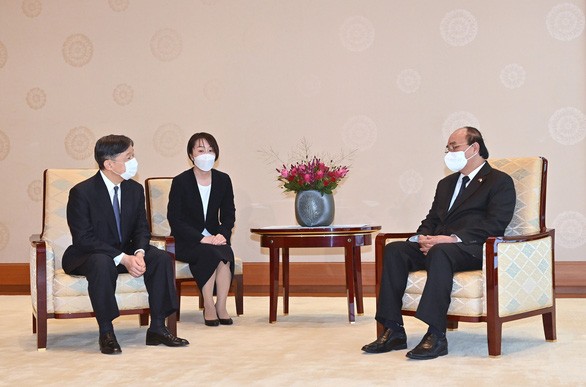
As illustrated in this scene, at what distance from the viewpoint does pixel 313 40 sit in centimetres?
741

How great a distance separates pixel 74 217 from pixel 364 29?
338 centimetres

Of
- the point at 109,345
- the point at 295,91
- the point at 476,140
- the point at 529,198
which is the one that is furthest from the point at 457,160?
the point at 295,91

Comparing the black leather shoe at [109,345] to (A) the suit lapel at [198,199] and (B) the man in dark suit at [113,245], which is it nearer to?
(B) the man in dark suit at [113,245]

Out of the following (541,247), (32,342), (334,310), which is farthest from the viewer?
(334,310)

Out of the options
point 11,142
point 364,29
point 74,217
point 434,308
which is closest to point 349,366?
point 434,308

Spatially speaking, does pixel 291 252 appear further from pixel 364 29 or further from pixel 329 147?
pixel 364 29

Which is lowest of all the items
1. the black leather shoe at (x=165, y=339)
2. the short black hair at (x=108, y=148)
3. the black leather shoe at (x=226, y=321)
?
the black leather shoe at (x=226, y=321)

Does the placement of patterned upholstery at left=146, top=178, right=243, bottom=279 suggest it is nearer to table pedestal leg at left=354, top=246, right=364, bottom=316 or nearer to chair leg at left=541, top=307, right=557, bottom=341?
table pedestal leg at left=354, top=246, right=364, bottom=316

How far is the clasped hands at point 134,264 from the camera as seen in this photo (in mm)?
4848

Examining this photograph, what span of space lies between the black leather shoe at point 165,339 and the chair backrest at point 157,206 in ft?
5.13

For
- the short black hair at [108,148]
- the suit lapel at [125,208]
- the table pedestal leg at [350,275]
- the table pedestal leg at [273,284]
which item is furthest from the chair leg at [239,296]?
the short black hair at [108,148]

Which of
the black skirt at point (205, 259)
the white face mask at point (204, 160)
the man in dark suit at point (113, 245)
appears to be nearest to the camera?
the man in dark suit at point (113, 245)

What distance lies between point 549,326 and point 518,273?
47 cm

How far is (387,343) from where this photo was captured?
14.8 ft
